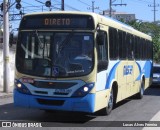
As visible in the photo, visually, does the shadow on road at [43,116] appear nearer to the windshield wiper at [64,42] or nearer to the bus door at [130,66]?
the windshield wiper at [64,42]

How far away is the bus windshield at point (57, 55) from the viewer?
11469mm

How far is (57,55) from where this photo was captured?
11.6m

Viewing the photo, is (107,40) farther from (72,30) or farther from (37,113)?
(37,113)

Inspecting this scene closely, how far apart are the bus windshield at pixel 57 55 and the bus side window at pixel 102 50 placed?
0.87 ft

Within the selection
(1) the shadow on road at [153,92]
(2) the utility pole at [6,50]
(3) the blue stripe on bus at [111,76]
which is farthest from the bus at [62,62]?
(1) the shadow on road at [153,92]

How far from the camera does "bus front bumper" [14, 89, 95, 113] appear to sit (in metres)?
11.3

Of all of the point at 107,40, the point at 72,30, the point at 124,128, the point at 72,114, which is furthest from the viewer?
the point at 72,114

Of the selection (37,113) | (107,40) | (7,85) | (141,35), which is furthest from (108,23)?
(7,85)

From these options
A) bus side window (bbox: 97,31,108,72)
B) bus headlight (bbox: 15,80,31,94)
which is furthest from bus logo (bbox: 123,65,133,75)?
bus headlight (bbox: 15,80,31,94)

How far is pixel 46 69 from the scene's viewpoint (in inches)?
457

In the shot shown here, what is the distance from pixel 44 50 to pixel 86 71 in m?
1.28

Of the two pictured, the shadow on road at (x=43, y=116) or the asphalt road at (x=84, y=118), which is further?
the shadow on road at (x=43, y=116)

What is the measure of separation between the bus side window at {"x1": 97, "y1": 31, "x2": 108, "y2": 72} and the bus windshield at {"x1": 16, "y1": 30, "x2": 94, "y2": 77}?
0.87ft

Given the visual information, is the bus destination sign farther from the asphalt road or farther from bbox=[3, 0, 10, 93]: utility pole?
bbox=[3, 0, 10, 93]: utility pole
